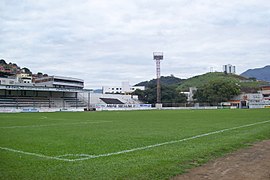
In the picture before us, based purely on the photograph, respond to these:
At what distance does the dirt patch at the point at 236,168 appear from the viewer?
5.69 m

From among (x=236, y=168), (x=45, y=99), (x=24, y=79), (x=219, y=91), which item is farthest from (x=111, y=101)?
(x=236, y=168)

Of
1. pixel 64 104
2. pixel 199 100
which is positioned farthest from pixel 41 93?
pixel 199 100

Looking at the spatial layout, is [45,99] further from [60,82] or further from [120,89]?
[120,89]

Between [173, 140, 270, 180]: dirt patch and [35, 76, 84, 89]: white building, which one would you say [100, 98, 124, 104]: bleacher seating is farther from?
[173, 140, 270, 180]: dirt patch

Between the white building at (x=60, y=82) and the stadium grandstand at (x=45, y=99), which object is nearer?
the stadium grandstand at (x=45, y=99)

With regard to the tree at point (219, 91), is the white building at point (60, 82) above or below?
above

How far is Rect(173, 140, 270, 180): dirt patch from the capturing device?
5688 mm

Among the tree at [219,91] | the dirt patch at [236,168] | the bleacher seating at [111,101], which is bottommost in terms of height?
the dirt patch at [236,168]

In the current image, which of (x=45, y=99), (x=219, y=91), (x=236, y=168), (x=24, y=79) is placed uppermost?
(x=24, y=79)

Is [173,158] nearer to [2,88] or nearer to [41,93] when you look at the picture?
[2,88]

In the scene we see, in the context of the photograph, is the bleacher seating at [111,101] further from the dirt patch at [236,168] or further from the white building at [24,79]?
the dirt patch at [236,168]

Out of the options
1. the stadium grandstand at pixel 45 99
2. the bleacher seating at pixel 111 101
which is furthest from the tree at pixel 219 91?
the bleacher seating at pixel 111 101

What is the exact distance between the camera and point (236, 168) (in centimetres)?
640

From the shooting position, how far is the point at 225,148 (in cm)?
901
